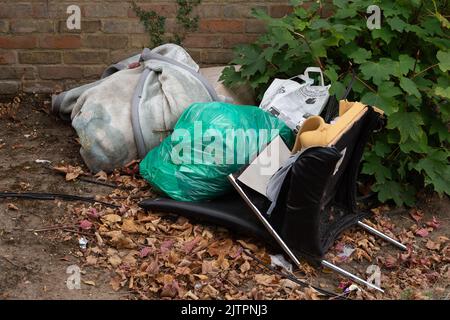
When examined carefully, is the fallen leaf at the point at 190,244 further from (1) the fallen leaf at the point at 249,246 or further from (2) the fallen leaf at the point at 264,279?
(2) the fallen leaf at the point at 264,279

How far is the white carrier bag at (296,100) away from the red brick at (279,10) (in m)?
0.93

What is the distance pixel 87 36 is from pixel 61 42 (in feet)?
0.70

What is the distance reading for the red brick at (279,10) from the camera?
501 centimetres

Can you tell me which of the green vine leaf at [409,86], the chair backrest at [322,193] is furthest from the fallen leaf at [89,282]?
the green vine leaf at [409,86]

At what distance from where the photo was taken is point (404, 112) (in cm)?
400

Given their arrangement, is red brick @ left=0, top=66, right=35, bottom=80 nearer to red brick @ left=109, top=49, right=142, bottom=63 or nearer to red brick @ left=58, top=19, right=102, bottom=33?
red brick @ left=58, top=19, right=102, bottom=33

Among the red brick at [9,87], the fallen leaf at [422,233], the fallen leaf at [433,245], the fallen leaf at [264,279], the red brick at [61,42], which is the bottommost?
the fallen leaf at [433,245]

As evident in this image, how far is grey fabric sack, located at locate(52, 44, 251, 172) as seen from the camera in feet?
13.8

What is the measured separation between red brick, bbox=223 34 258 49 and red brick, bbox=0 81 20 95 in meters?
1.71

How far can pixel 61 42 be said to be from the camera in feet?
16.9

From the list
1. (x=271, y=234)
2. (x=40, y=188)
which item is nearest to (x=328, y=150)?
(x=271, y=234)

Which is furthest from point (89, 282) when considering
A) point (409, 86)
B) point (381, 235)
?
point (409, 86)

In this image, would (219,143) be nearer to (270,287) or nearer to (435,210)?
A: (270,287)

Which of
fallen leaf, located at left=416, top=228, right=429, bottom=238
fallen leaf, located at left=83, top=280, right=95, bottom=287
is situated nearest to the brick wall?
fallen leaf, located at left=416, top=228, right=429, bottom=238
